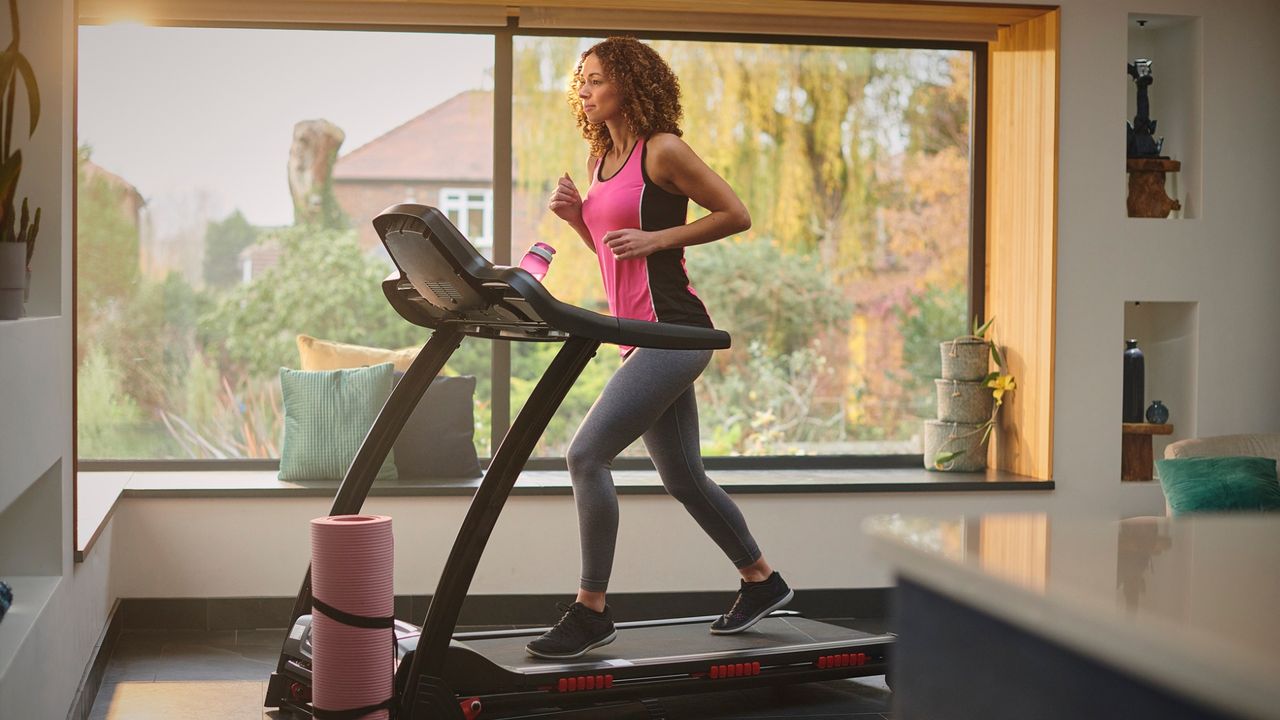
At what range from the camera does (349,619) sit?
263 cm

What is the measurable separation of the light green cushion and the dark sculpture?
9.37ft

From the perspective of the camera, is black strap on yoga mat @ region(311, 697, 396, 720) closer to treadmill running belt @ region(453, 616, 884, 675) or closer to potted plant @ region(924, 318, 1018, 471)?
treadmill running belt @ region(453, 616, 884, 675)

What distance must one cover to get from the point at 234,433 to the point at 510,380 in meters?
0.99

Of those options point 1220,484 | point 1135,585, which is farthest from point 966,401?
point 1135,585

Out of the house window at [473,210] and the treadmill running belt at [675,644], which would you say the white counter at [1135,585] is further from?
the house window at [473,210]

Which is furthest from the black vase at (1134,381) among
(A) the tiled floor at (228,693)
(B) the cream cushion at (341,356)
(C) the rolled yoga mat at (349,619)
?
(C) the rolled yoga mat at (349,619)

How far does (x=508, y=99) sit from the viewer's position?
179 inches

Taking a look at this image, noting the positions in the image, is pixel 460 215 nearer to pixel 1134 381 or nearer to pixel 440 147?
pixel 440 147

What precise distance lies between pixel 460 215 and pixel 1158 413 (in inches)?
104

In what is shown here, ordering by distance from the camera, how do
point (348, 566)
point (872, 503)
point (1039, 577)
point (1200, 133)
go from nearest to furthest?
point (1039, 577), point (348, 566), point (872, 503), point (1200, 133)

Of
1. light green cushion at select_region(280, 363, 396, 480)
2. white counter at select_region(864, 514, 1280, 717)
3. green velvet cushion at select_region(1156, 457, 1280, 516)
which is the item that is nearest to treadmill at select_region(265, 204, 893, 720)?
light green cushion at select_region(280, 363, 396, 480)

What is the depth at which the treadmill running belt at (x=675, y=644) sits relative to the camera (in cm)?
302

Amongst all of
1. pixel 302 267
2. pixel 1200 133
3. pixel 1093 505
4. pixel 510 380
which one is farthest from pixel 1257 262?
pixel 302 267

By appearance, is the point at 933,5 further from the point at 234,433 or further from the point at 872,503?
the point at 234,433
